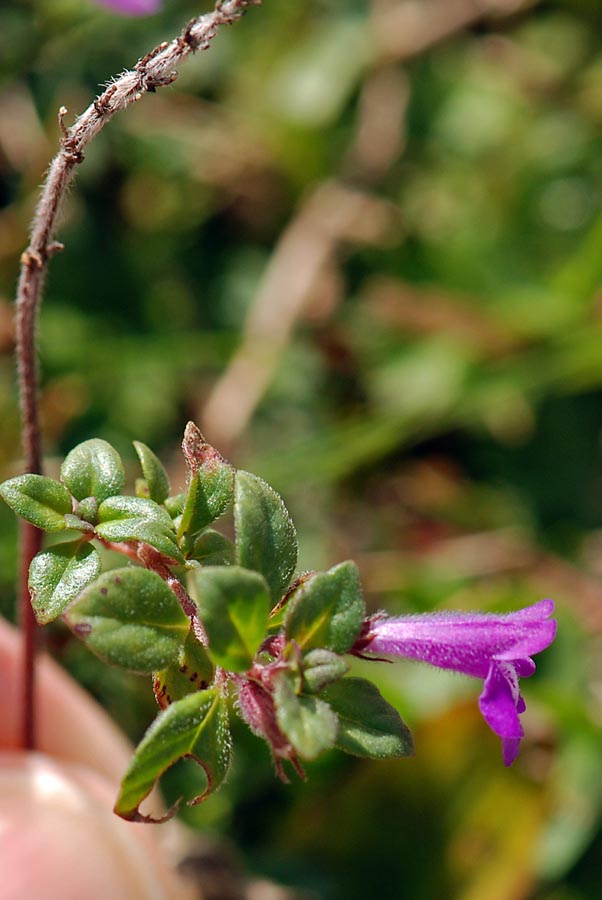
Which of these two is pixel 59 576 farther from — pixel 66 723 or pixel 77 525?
pixel 66 723

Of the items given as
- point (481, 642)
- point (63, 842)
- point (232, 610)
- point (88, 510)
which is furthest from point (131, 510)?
point (63, 842)

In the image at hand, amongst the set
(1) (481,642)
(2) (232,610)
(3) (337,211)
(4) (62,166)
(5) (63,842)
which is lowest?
(5) (63,842)

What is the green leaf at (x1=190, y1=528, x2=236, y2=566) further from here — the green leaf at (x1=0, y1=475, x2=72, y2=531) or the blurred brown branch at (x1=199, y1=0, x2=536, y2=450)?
the blurred brown branch at (x1=199, y1=0, x2=536, y2=450)

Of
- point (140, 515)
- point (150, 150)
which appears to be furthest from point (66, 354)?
point (140, 515)

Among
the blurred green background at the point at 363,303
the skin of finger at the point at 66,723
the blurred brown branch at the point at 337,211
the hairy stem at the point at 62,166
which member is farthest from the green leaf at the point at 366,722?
the blurred brown branch at the point at 337,211

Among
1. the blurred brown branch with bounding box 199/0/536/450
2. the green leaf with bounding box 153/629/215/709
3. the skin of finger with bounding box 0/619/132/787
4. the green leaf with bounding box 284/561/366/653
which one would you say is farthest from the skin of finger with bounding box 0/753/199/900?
the blurred brown branch with bounding box 199/0/536/450

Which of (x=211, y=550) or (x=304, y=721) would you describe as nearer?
(x=304, y=721)
